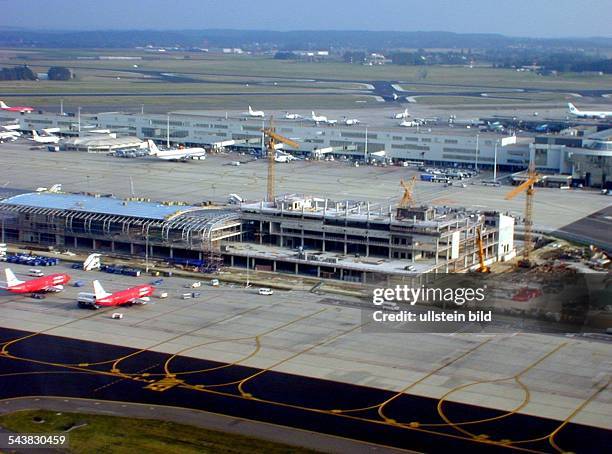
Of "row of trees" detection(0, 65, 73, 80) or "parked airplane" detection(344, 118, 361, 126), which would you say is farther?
"row of trees" detection(0, 65, 73, 80)

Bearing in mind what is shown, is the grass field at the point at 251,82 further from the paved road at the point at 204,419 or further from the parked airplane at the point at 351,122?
the paved road at the point at 204,419

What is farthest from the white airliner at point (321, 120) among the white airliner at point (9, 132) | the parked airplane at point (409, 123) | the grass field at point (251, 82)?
the white airliner at point (9, 132)

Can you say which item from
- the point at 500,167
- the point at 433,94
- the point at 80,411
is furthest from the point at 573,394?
the point at 433,94

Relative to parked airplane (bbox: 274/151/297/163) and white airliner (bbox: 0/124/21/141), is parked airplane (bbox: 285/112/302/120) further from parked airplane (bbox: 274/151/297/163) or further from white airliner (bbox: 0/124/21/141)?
white airliner (bbox: 0/124/21/141)

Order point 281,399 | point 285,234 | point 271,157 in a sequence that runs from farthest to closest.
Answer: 1. point 271,157
2. point 285,234
3. point 281,399

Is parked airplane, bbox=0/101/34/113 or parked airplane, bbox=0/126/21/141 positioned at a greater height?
parked airplane, bbox=0/101/34/113

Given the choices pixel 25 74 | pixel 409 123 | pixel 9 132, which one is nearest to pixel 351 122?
pixel 409 123

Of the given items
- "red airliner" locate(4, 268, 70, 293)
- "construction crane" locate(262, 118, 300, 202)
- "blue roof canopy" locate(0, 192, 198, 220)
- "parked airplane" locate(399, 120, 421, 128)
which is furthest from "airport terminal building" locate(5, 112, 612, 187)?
"red airliner" locate(4, 268, 70, 293)

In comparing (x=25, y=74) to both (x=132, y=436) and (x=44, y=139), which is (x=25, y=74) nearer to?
(x=44, y=139)
